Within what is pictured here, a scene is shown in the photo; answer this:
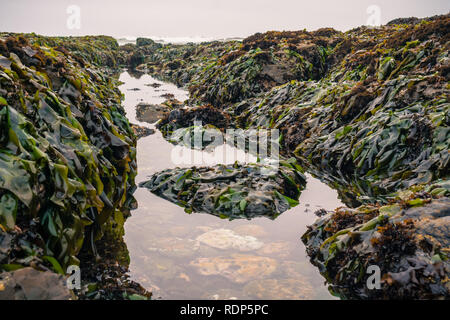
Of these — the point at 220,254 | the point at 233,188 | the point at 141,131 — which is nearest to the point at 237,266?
the point at 220,254

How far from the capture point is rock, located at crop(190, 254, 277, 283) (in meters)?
2.96

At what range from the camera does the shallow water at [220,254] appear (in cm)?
280

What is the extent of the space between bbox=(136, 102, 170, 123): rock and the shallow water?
5577 mm

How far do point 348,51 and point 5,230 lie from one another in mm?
12782

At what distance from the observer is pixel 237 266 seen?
122 inches

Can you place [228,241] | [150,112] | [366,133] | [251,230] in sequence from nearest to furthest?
[228,241]
[251,230]
[366,133]
[150,112]

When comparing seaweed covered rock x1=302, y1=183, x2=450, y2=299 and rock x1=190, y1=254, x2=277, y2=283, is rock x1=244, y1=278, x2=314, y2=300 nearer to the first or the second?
rock x1=190, y1=254, x2=277, y2=283

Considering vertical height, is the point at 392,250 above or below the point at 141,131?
below

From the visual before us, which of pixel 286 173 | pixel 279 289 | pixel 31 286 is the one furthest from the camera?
pixel 286 173

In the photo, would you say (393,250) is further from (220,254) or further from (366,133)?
(366,133)

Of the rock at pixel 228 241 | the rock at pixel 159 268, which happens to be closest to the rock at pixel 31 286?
the rock at pixel 159 268

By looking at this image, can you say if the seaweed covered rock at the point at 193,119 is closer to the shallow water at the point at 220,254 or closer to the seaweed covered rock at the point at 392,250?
the shallow water at the point at 220,254

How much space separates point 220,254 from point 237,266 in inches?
9.6
